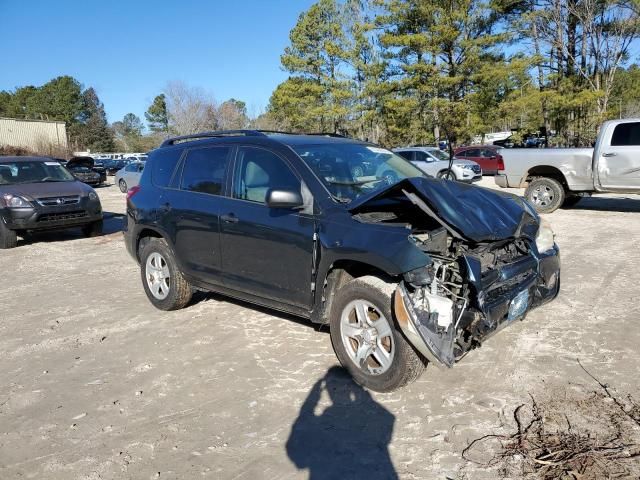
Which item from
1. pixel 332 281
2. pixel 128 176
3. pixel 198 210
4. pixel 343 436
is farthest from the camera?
pixel 128 176

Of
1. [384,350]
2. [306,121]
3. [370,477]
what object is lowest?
[370,477]

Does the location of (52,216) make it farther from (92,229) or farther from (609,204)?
(609,204)

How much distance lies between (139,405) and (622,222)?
989 cm

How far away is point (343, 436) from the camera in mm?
3027

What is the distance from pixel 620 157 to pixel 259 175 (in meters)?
8.70

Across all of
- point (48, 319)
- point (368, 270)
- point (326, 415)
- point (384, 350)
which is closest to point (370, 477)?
point (326, 415)

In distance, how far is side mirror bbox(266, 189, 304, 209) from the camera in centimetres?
374

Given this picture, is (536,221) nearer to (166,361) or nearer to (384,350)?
(384,350)

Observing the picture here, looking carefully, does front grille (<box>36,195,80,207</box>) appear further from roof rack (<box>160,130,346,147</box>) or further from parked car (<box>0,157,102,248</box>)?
roof rack (<box>160,130,346,147</box>)

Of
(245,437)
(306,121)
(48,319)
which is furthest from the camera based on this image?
(306,121)

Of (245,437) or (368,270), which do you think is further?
(368,270)

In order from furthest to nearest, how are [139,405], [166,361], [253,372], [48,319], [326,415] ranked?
1. [48,319]
2. [166,361]
3. [253,372]
4. [139,405]
5. [326,415]

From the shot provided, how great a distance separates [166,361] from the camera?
4215mm

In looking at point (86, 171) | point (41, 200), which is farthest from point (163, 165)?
point (86, 171)
